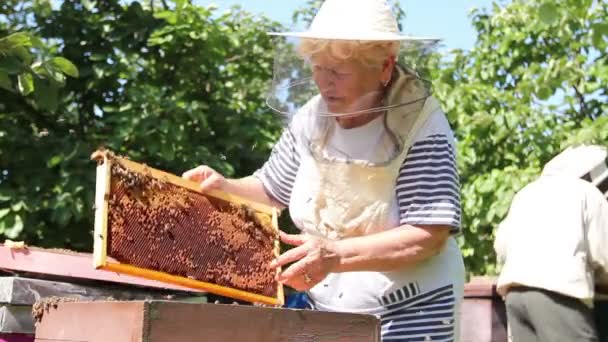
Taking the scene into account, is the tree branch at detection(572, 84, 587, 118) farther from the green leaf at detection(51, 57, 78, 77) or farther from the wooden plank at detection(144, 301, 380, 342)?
the wooden plank at detection(144, 301, 380, 342)

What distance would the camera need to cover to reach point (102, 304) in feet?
4.74

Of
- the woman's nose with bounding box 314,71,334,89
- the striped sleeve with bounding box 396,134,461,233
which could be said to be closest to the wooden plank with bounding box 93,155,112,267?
the woman's nose with bounding box 314,71,334,89

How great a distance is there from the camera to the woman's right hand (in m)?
1.87

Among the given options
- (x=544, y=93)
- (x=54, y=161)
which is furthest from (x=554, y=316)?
(x=54, y=161)

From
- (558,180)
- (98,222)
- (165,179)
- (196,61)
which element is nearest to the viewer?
(98,222)

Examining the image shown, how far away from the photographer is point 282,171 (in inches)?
81.4

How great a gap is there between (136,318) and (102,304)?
4.8 inches

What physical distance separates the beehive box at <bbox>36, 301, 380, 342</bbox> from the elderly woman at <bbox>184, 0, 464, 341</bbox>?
0.16m

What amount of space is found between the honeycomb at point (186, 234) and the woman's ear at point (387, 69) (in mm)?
380

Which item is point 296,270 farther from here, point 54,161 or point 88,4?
point 88,4

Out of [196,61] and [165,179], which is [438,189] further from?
[196,61]

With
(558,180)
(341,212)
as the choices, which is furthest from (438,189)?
(558,180)

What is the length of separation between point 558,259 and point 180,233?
198cm

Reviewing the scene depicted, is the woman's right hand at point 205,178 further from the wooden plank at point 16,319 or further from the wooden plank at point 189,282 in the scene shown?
the wooden plank at point 16,319
